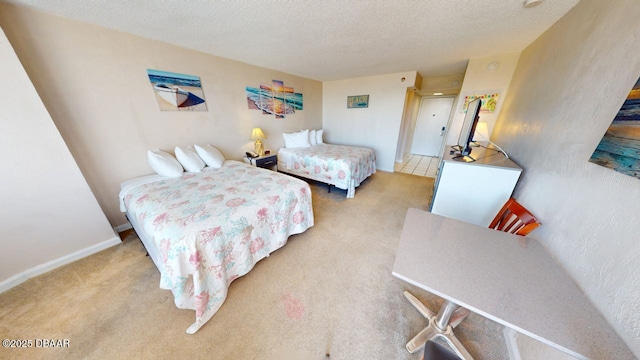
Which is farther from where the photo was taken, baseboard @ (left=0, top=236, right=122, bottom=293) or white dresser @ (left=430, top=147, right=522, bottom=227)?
white dresser @ (left=430, top=147, right=522, bottom=227)

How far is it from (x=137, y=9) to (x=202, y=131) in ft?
4.53

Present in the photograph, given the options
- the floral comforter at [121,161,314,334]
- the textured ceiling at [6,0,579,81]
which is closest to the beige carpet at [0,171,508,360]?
the floral comforter at [121,161,314,334]

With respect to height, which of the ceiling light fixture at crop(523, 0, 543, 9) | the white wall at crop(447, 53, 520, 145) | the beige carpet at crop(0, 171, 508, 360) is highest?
the ceiling light fixture at crop(523, 0, 543, 9)

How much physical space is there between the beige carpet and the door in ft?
14.9

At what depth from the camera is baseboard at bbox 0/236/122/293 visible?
1.49 metres

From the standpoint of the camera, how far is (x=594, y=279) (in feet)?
2.44

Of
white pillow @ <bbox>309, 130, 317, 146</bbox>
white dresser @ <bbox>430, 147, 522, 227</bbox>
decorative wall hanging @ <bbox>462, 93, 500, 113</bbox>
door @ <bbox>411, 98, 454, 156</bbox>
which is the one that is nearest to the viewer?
white dresser @ <bbox>430, 147, 522, 227</bbox>

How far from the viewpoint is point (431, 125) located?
201 inches

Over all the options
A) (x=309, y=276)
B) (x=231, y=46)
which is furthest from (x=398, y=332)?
(x=231, y=46)

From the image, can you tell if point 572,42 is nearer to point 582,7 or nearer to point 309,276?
point 582,7

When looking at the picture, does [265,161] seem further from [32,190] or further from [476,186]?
[476,186]

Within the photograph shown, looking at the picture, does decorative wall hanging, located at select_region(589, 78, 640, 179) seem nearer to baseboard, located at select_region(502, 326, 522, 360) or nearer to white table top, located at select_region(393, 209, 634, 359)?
white table top, located at select_region(393, 209, 634, 359)

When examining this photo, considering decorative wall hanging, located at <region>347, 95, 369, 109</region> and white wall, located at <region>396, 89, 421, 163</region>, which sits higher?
decorative wall hanging, located at <region>347, 95, 369, 109</region>

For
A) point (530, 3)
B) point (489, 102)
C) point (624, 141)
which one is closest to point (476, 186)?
point (624, 141)
